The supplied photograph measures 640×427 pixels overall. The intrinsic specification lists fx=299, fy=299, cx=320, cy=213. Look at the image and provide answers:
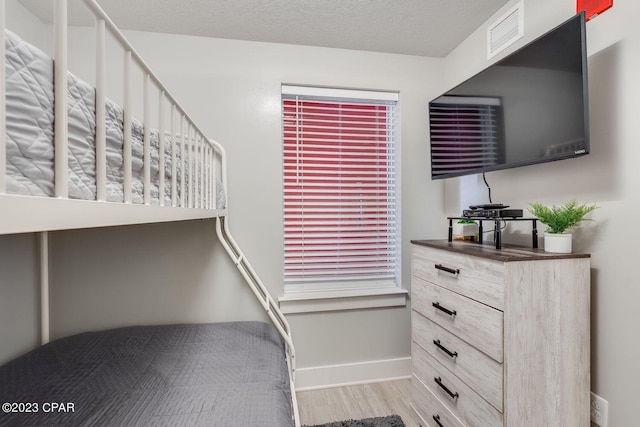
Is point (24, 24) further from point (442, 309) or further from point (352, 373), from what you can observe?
point (352, 373)

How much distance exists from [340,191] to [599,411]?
1678 mm

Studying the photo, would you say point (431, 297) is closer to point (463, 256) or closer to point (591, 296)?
point (463, 256)

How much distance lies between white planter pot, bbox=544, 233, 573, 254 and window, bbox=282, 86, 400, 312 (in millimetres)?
1064

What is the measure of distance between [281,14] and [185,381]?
1929 mm

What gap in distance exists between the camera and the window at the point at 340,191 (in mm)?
2129

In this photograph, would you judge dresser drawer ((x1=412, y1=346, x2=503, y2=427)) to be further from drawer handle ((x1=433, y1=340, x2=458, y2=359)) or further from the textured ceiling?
the textured ceiling

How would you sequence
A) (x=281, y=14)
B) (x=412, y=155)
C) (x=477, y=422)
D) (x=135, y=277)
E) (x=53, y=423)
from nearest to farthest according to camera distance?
(x=53, y=423)
(x=477, y=422)
(x=281, y=14)
(x=135, y=277)
(x=412, y=155)

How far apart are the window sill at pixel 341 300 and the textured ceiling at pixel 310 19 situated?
5.68ft

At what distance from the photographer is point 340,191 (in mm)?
2178


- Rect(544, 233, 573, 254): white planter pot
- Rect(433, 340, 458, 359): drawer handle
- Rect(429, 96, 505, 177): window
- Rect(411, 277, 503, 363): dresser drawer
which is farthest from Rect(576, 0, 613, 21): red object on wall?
Rect(433, 340, 458, 359): drawer handle

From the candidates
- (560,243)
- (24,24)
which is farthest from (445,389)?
(24,24)

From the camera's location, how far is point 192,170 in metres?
1.31

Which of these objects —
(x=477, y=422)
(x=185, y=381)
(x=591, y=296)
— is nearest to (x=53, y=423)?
(x=185, y=381)

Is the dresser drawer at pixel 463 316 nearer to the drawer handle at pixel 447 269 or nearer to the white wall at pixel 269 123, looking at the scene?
the drawer handle at pixel 447 269
